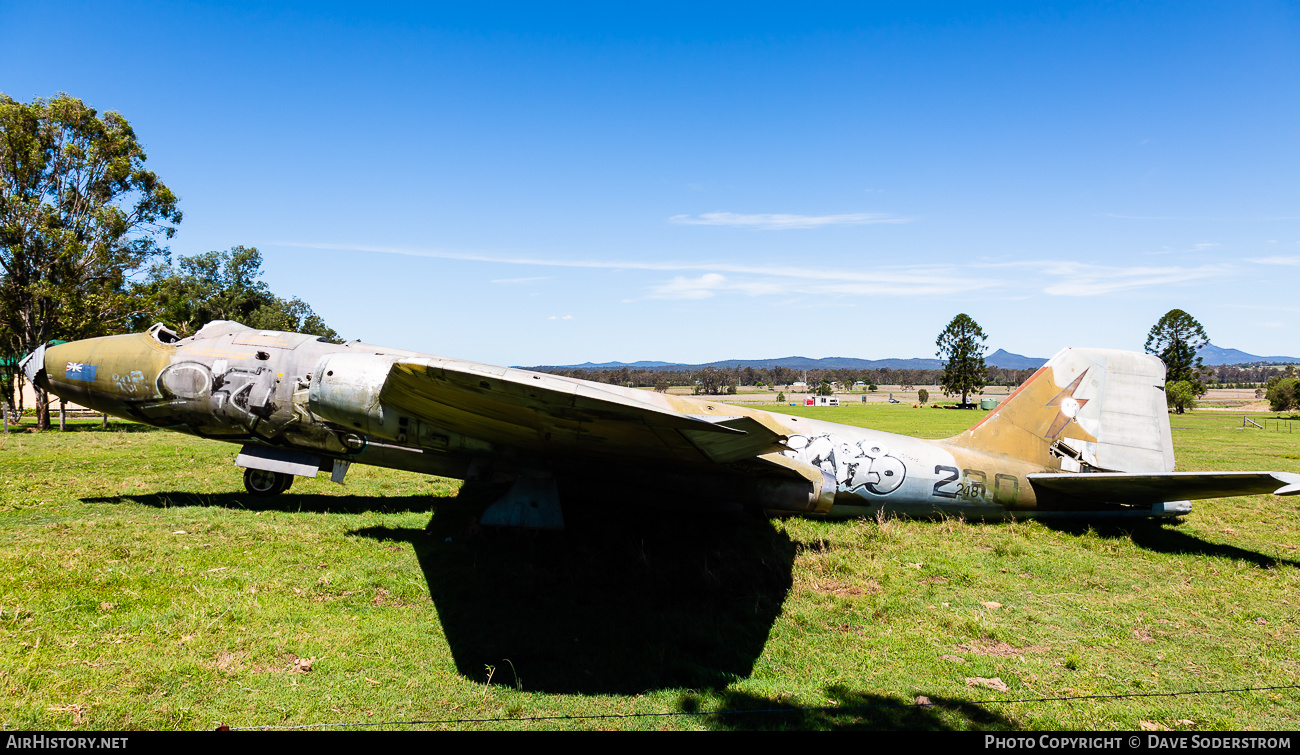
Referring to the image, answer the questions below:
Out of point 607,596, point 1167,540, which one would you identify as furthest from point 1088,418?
point 607,596

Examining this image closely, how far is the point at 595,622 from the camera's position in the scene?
7098 mm

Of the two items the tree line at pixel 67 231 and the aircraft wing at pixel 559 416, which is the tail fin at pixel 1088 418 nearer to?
the aircraft wing at pixel 559 416

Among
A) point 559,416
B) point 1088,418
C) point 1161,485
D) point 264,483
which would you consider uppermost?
point 559,416

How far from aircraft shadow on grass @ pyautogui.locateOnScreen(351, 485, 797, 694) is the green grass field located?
0.04 metres

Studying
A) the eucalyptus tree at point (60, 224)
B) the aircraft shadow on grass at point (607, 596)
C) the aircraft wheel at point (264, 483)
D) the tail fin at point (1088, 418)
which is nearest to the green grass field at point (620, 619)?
the aircraft shadow on grass at point (607, 596)

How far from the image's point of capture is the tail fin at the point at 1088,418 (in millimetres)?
11289

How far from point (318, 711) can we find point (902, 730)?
491cm

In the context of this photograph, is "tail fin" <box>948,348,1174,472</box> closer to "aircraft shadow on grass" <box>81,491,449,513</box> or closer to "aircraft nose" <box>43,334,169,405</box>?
"aircraft shadow on grass" <box>81,491,449,513</box>

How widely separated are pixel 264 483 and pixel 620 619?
9.31 m

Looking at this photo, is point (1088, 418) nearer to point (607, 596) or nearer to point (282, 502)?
point (607, 596)

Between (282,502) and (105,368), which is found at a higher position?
(105,368)

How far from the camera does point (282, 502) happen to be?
12055 mm
